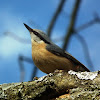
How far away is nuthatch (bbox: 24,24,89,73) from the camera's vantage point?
4.02 metres

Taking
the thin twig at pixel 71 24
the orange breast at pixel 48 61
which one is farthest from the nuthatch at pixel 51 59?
the thin twig at pixel 71 24

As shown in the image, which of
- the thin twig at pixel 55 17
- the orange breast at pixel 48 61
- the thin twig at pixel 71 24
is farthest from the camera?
the orange breast at pixel 48 61

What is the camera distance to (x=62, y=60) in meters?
4.07

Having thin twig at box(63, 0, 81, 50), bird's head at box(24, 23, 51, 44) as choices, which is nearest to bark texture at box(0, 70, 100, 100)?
thin twig at box(63, 0, 81, 50)

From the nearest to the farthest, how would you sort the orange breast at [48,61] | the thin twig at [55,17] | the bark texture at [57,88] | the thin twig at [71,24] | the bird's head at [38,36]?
the bark texture at [57,88], the thin twig at [71,24], the thin twig at [55,17], the orange breast at [48,61], the bird's head at [38,36]

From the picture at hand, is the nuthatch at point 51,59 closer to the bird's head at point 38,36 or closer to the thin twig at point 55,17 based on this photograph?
the bird's head at point 38,36

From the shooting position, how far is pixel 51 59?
13.2ft

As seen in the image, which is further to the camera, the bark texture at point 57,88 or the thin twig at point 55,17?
the thin twig at point 55,17

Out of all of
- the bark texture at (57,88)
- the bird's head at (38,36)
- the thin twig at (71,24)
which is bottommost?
the bark texture at (57,88)

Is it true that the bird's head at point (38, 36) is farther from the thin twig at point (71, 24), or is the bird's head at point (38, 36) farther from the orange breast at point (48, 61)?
the thin twig at point (71, 24)

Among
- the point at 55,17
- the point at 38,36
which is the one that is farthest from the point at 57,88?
the point at 38,36

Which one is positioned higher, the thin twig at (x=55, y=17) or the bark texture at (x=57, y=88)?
the thin twig at (x=55, y=17)

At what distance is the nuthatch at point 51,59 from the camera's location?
4.02 metres

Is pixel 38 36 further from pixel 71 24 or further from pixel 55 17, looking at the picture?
pixel 71 24
